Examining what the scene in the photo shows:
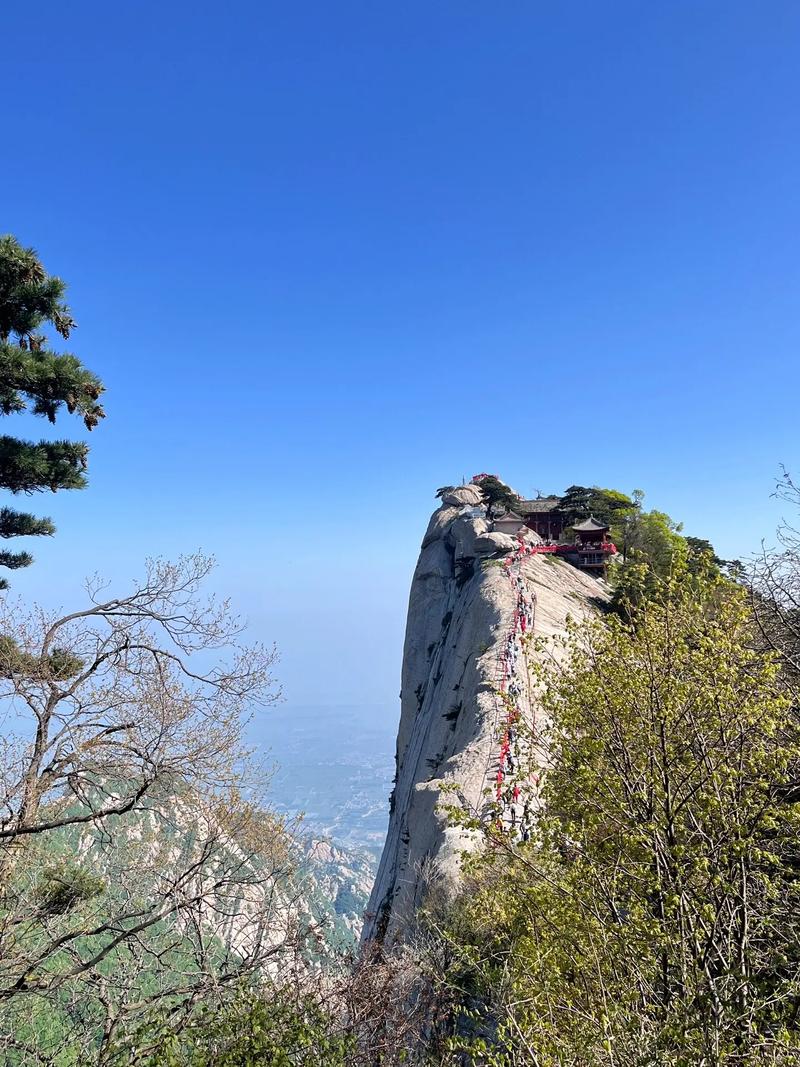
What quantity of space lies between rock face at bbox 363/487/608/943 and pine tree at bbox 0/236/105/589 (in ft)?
31.1

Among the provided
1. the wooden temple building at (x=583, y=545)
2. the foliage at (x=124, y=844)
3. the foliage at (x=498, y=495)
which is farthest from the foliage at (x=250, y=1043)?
the foliage at (x=498, y=495)

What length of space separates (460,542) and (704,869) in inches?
1502

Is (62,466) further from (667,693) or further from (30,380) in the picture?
(667,693)

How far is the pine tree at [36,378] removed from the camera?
9.37m

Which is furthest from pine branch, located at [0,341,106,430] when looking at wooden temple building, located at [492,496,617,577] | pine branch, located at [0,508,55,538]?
wooden temple building, located at [492,496,617,577]

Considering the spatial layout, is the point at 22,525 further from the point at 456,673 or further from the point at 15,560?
the point at 456,673

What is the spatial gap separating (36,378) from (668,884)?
38.6 feet

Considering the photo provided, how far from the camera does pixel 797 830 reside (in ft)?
23.8

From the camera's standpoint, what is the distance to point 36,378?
9.37 metres

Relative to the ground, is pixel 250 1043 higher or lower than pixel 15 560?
lower

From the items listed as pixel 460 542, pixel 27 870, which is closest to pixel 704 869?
pixel 27 870

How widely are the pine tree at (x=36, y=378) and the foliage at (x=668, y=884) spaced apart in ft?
32.4

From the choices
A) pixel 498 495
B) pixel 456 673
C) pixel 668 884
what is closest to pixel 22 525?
pixel 668 884

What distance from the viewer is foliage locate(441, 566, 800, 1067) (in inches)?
206
